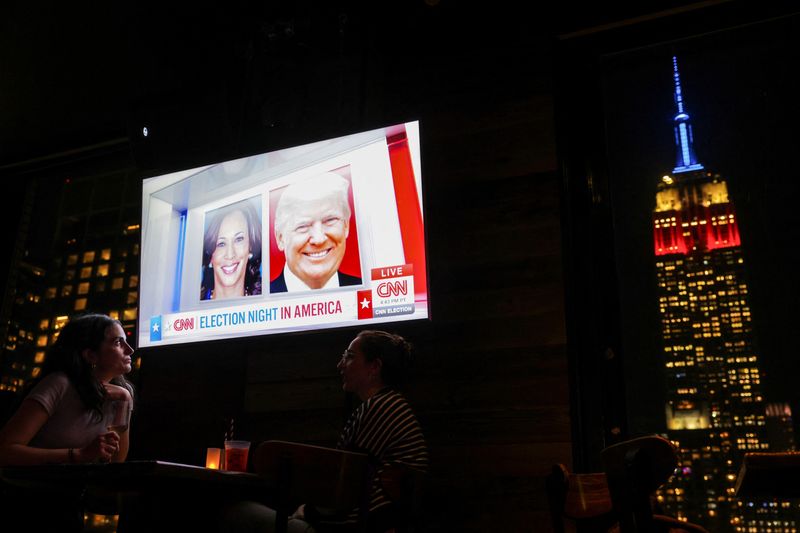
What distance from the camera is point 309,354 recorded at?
342 cm

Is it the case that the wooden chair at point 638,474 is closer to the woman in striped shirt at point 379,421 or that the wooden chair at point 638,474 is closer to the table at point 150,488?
the woman in striped shirt at point 379,421

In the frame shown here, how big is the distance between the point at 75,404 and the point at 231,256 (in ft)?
4.07

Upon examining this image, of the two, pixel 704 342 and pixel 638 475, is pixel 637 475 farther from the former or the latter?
pixel 704 342

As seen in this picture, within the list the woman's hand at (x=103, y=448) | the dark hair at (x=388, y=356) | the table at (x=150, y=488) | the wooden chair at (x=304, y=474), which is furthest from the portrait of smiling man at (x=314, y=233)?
the woman's hand at (x=103, y=448)

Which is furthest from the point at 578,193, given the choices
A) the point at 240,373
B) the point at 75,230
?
the point at 75,230

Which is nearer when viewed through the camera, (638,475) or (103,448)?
(638,475)

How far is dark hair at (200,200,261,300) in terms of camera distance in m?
3.41

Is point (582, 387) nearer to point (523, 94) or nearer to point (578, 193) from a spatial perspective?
point (578, 193)

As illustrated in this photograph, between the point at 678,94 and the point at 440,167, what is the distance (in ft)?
3.81

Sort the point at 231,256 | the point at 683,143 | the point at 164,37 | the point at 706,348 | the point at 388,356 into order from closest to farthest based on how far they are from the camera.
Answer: the point at 388,356 → the point at 706,348 → the point at 683,143 → the point at 231,256 → the point at 164,37

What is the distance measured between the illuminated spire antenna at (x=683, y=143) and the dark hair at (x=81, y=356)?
2497mm

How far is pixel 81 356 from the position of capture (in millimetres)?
2555

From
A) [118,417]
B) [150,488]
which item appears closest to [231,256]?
[118,417]

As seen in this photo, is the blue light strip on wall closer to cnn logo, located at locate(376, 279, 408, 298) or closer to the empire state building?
cnn logo, located at locate(376, 279, 408, 298)
